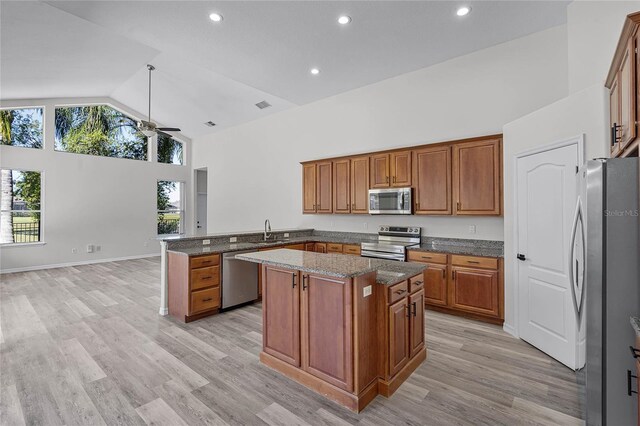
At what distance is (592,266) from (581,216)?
0.38 m

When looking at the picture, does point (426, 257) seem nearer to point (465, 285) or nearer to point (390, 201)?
point (465, 285)

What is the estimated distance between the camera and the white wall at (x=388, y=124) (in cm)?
393

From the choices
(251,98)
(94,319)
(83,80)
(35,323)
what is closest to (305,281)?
(94,319)

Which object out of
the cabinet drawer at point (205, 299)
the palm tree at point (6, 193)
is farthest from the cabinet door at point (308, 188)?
the palm tree at point (6, 193)

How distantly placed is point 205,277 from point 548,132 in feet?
13.9

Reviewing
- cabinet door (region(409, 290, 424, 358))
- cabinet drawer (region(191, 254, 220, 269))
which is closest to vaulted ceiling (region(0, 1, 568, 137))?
cabinet drawer (region(191, 254, 220, 269))

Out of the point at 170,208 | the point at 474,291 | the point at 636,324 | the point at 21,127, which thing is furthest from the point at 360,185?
the point at 21,127

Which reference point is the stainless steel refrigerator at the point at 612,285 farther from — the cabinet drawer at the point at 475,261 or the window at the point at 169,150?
the window at the point at 169,150

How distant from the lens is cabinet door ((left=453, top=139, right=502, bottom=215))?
3.84 metres

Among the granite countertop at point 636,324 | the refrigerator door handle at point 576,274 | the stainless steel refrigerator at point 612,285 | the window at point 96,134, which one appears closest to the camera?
the granite countertop at point 636,324

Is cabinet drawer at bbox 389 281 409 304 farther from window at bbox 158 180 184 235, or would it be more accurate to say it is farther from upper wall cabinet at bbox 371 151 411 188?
window at bbox 158 180 184 235

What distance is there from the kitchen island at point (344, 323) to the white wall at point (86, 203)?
7.37m

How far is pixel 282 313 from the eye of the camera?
2625 mm

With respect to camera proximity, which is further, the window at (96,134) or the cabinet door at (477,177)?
the window at (96,134)
